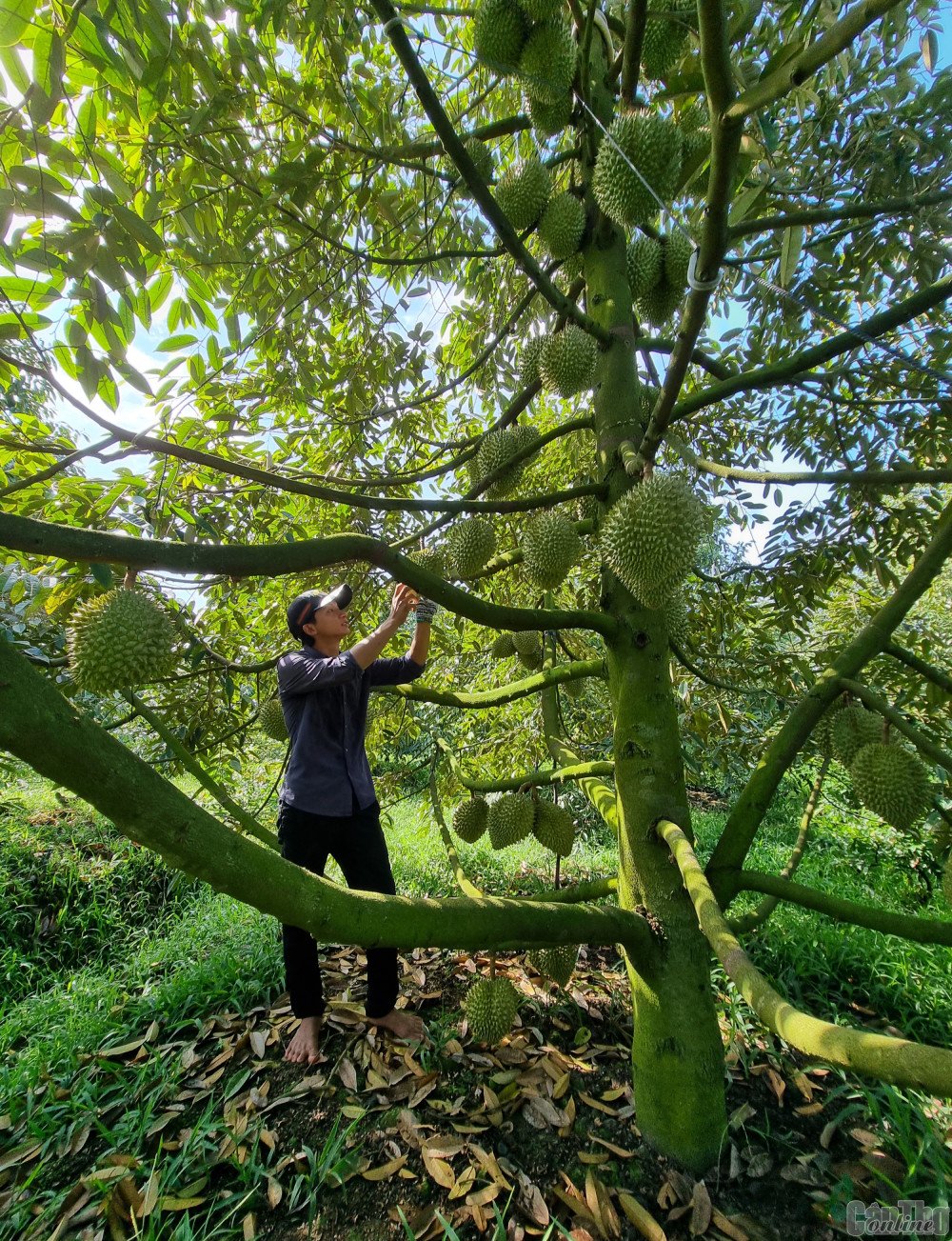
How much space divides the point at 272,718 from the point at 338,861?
0.65 meters

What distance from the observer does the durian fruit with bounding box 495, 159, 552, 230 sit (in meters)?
1.80

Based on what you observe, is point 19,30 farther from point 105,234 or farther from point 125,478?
point 125,478

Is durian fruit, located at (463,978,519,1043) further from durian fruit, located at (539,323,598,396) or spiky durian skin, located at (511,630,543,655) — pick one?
durian fruit, located at (539,323,598,396)

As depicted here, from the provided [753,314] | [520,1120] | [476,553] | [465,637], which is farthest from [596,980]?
[753,314]

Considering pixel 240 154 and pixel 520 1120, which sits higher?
pixel 240 154

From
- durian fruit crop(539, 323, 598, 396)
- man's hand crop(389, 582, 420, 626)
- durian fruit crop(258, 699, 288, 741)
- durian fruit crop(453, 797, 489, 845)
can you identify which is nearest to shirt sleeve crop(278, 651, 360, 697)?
man's hand crop(389, 582, 420, 626)

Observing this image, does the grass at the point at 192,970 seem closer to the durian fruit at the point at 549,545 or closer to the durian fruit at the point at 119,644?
the durian fruit at the point at 119,644

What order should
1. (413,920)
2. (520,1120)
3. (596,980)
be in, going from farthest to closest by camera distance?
(596,980), (520,1120), (413,920)

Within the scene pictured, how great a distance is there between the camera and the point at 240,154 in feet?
5.57

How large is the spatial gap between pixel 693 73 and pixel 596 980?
10.6 feet

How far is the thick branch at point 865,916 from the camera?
1266 millimetres

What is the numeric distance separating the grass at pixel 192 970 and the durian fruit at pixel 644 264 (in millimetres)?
2594

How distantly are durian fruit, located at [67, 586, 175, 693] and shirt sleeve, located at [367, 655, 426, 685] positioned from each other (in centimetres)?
123

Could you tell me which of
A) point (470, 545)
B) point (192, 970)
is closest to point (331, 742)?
point (470, 545)
